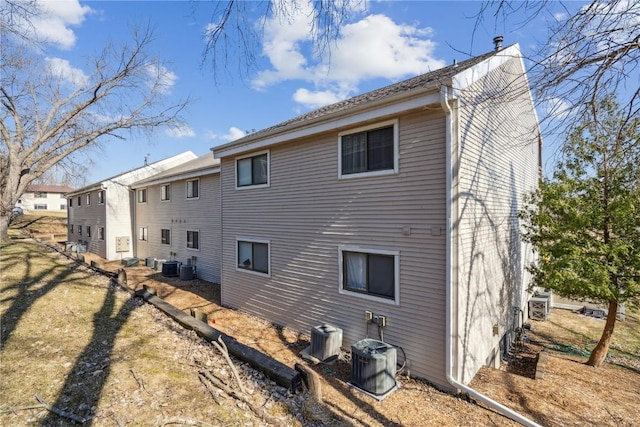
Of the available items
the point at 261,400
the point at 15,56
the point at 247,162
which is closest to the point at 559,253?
the point at 261,400

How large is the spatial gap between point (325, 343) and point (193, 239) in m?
→ 11.3

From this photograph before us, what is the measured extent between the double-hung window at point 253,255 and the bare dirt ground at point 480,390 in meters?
1.57

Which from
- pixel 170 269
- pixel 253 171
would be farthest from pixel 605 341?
pixel 170 269

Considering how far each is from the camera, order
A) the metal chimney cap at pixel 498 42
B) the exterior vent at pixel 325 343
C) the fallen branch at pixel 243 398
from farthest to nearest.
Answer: the metal chimney cap at pixel 498 42 < the exterior vent at pixel 325 343 < the fallen branch at pixel 243 398

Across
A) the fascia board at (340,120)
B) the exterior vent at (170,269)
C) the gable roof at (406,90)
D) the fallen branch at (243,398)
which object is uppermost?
the gable roof at (406,90)

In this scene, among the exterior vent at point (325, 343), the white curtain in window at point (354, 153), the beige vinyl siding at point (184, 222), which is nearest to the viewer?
the exterior vent at point (325, 343)

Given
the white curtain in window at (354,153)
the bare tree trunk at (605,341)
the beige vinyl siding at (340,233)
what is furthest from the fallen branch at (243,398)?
the bare tree trunk at (605,341)

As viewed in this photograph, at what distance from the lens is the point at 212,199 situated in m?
14.5

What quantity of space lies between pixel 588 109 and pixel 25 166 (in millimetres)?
26092

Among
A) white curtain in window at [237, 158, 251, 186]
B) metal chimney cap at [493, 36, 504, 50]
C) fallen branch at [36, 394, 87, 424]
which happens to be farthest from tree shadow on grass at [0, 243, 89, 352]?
metal chimney cap at [493, 36, 504, 50]

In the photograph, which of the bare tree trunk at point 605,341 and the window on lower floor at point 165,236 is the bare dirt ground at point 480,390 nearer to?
the bare tree trunk at point 605,341

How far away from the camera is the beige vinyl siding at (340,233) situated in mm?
5812

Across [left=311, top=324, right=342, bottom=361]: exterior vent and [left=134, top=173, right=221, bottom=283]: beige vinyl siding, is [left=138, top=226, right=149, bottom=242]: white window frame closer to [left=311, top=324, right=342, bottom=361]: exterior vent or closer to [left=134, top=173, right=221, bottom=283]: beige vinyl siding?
[left=134, top=173, right=221, bottom=283]: beige vinyl siding

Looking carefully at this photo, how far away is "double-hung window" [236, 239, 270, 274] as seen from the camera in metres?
9.37
